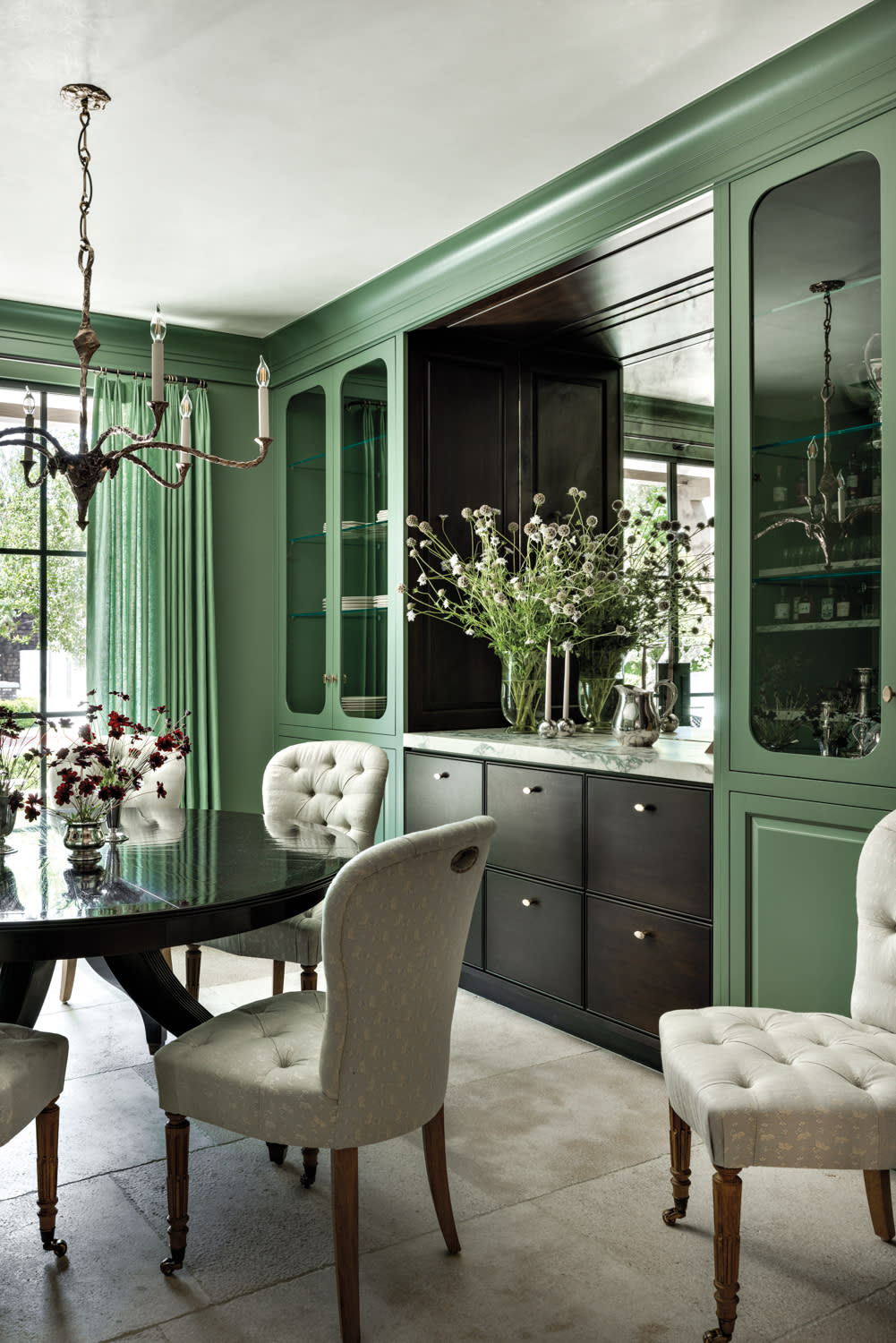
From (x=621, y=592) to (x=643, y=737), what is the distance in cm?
63

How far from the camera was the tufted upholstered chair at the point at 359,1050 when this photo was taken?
1.86m

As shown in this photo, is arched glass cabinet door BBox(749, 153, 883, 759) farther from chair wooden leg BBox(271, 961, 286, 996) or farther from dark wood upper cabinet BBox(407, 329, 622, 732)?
chair wooden leg BBox(271, 961, 286, 996)

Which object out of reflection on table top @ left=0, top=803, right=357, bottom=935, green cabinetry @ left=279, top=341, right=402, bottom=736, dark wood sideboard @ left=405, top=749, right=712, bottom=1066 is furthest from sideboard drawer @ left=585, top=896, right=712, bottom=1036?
green cabinetry @ left=279, top=341, right=402, bottom=736

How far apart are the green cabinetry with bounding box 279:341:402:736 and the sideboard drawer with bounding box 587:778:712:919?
4.10ft

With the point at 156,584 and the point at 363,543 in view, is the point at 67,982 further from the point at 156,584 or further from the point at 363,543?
the point at 363,543

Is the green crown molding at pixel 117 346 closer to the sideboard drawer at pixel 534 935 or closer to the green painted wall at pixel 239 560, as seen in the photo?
the green painted wall at pixel 239 560

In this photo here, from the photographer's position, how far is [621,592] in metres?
3.81

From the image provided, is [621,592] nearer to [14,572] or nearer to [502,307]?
[502,307]

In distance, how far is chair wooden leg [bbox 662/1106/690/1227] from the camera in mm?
2262

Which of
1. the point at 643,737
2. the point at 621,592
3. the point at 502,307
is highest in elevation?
the point at 502,307

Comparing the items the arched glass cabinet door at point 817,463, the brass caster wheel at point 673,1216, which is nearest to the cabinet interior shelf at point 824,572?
the arched glass cabinet door at point 817,463

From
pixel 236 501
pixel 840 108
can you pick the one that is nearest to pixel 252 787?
pixel 236 501

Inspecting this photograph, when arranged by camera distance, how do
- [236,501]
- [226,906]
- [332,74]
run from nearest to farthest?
[226,906], [332,74], [236,501]

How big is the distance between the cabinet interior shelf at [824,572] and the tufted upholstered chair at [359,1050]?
1161mm
